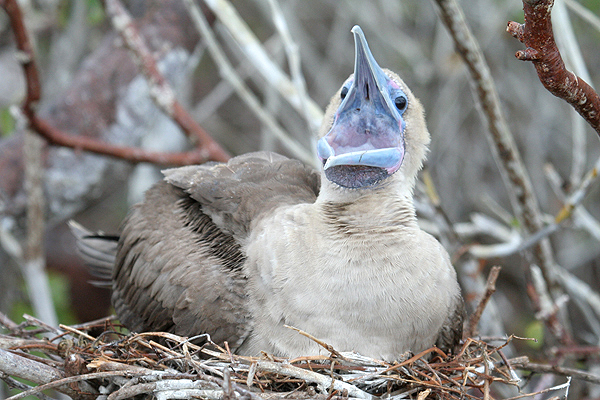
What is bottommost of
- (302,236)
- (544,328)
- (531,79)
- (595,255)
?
(595,255)

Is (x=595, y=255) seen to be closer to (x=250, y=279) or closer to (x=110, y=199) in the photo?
(x=250, y=279)

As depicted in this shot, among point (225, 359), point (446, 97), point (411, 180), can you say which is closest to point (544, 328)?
point (411, 180)

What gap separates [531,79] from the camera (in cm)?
639

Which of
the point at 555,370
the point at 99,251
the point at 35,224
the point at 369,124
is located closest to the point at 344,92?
the point at 369,124

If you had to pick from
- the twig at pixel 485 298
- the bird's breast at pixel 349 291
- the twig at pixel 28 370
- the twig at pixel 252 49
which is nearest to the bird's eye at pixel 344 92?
the bird's breast at pixel 349 291

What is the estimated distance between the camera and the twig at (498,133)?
112 inches

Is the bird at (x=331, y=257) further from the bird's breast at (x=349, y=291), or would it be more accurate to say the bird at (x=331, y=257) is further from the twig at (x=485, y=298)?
the twig at (x=485, y=298)

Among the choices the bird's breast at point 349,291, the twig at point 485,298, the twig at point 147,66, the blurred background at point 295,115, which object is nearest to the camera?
the bird's breast at point 349,291

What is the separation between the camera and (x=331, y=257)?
2.45m

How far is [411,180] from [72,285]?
14.2 feet

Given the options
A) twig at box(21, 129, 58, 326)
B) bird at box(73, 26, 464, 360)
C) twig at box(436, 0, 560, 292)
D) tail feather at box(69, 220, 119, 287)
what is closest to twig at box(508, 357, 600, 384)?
bird at box(73, 26, 464, 360)

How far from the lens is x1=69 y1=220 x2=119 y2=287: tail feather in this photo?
3.48 metres

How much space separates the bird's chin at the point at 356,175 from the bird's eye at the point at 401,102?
30cm

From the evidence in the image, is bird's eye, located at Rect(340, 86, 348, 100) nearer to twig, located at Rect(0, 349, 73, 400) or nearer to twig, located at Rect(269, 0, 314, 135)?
twig, located at Rect(269, 0, 314, 135)
